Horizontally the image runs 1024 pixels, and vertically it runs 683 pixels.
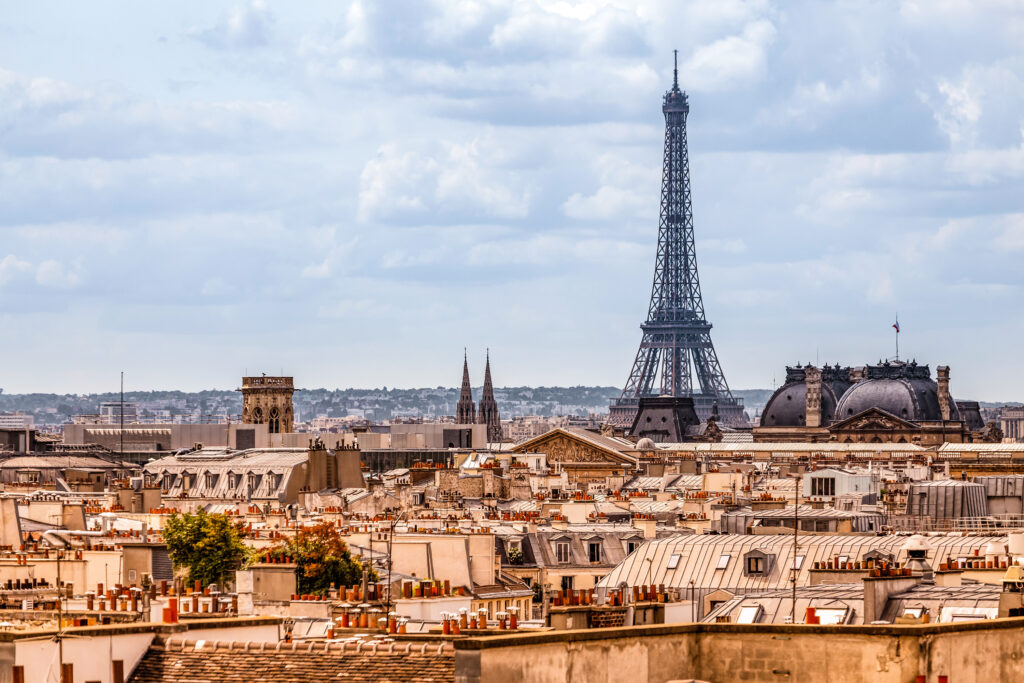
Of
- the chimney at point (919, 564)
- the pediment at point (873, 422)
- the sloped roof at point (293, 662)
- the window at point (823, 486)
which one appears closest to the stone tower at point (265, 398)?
the pediment at point (873, 422)

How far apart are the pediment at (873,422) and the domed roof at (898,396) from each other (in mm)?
3711

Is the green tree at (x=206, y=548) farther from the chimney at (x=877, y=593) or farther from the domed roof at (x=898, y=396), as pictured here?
the domed roof at (x=898, y=396)

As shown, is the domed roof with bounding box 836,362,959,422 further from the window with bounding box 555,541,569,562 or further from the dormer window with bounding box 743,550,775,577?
the dormer window with bounding box 743,550,775,577

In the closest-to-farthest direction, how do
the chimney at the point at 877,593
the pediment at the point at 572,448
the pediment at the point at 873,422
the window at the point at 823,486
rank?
the chimney at the point at 877,593 < the window at the point at 823,486 < the pediment at the point at 572,448 < the pediment at the point at 873,422

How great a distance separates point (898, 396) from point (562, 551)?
138 meters

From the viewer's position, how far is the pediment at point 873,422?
584ft

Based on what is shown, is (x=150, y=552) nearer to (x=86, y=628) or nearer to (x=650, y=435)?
(x=86, y=628)

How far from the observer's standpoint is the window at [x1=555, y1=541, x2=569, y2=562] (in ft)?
170

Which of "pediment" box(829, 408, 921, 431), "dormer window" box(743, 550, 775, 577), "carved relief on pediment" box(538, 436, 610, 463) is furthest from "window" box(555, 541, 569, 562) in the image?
"pediment" box(829, 408, 921, 431)

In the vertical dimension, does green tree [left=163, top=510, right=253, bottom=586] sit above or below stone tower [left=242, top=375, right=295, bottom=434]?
below

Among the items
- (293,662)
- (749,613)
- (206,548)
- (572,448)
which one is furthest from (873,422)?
(293,662)

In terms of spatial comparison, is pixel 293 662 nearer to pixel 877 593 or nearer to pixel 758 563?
pixel 877 593

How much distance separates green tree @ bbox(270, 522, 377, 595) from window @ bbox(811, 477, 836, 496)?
3580 cm

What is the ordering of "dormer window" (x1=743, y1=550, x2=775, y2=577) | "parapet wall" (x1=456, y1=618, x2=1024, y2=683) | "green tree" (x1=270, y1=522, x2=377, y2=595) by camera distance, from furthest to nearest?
1. "dormer window" (x1=743, y1=550, x2=775, y2=577)
2. "green tree" (x1=270, y1=522, x2=377, y2=595)
3. "parapet wall" (x1=456, y1=618, x2=1024, y2=683)
